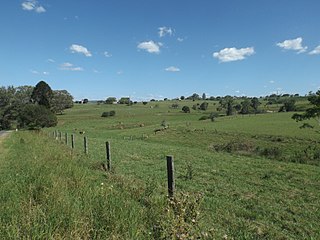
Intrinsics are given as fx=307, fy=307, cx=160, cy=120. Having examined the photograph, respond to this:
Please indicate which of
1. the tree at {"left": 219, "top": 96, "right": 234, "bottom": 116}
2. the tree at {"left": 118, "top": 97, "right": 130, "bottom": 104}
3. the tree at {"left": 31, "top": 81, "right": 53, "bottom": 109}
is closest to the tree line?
the tree at {"left": 31, "top": 81, "right": 53, "bottom": 109}

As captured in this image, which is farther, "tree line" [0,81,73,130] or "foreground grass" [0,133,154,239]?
"tree line" [0,81,73,130]

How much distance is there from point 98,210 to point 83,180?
2389 millimetres

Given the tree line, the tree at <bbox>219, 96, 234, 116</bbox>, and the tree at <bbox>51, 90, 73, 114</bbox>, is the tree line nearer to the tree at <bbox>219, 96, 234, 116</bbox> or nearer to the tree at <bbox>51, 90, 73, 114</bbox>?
the tree at <bbox>51, 90, 73, 114</bbox>

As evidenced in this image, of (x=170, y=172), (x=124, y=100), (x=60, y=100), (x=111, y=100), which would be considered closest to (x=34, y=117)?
(x=60, y=100)

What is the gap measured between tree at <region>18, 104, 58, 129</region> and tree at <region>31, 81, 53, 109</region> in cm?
1220

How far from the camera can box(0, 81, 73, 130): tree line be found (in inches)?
3159

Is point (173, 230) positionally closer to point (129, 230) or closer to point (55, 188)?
point (129, 230)

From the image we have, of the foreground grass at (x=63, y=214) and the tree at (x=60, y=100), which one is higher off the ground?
the tree at (x=60, y=100)

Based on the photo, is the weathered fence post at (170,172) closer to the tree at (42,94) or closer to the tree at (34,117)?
the tree at (34,117)

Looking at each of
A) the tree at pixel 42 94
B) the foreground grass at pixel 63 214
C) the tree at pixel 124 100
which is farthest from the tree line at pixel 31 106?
the foreground grass at pixel 63 214

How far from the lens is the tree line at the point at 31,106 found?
8025 cm

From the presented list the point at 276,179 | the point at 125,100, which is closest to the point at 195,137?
the point at 276,179

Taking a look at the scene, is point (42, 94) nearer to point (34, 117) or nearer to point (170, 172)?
point (34, 117)

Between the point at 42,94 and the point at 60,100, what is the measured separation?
32.7 meters
